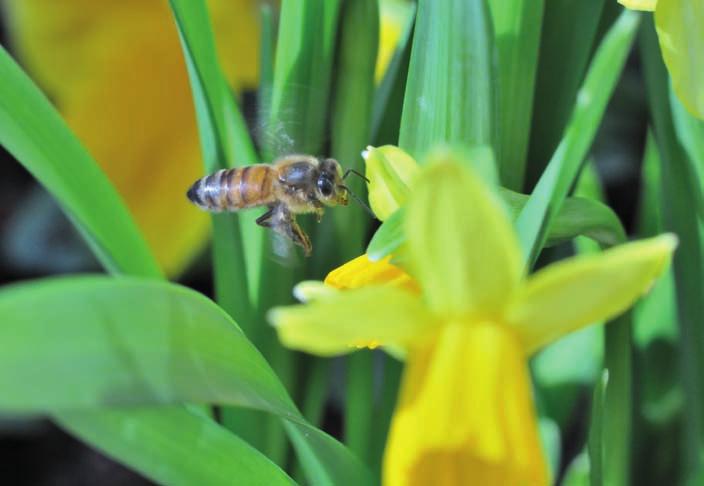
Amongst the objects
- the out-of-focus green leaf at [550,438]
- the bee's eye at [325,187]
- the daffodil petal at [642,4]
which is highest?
the daffodil petal at [642,4]

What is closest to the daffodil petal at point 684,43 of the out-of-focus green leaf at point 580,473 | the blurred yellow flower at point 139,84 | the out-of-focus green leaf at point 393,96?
the out-of-focus green leaf at point 393,96

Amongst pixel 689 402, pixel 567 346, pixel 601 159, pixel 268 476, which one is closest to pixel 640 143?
pixel 601 159

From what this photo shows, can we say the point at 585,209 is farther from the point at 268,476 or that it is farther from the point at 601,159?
the point at 601,159

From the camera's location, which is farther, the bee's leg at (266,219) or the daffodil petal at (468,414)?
the bee's leg at (266,219)

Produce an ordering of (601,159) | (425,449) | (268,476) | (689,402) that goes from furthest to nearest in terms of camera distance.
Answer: (601,159), (689,402), (268,476), (425,449)

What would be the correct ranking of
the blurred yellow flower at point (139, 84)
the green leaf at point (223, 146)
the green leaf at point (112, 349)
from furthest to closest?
the blurred yellow flower at point (139, 84) < the green leaf at point (223, 146) < the green leaf at point (112, 349)

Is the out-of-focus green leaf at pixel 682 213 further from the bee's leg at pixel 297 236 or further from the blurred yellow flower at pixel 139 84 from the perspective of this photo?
the blurred yellow flower at pixel 139 84

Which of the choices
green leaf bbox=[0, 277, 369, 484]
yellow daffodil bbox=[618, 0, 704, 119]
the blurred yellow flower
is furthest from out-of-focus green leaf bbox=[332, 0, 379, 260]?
the blurred yellow flower
